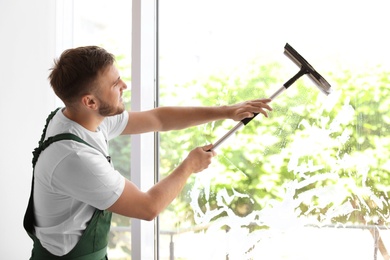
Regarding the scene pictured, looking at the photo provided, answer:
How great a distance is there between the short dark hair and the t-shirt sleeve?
0.56 ft

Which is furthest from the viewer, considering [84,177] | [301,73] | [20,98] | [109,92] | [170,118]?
[20,98]

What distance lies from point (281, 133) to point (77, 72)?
905 mm

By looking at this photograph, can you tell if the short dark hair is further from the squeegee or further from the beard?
the squeegee

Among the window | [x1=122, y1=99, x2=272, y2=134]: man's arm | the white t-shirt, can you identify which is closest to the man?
the white t-shirt

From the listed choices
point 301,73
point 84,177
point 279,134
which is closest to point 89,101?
point 84,177

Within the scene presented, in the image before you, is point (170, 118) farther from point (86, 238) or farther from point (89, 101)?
point (86, 238)

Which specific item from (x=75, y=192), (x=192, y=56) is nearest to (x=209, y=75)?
(x=192, y=56)

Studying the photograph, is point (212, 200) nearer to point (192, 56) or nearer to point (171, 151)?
point (171, 151)

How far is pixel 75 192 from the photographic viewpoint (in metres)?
1.76

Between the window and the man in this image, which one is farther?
the window

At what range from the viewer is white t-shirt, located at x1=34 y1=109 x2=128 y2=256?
1.75 metres

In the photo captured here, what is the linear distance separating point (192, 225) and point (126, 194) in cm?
85

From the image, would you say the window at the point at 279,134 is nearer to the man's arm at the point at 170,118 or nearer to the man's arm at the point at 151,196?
the man's arm at the point at 170,118

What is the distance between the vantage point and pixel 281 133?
2.42 m
